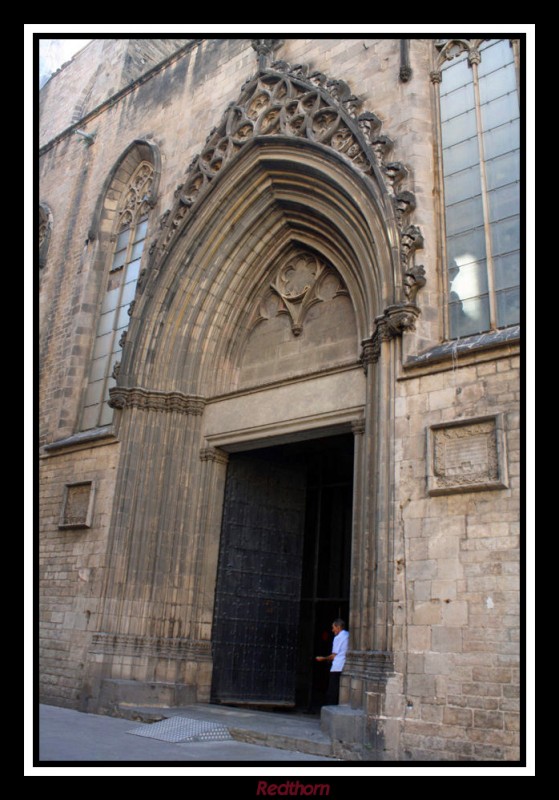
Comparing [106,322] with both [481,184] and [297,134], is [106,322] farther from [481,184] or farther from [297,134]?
[481,184]

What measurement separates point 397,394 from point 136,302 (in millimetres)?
5928

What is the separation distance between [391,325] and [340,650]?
417 cm

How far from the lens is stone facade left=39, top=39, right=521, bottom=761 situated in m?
8.00

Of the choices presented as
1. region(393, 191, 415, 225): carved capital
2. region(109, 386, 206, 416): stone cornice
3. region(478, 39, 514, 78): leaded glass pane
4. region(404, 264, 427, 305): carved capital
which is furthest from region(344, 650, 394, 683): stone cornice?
region(478, 39, 514, 78): leaded glass pane

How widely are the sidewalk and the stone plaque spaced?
10.9 feet

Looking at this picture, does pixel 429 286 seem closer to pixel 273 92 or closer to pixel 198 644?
pixel 273 92

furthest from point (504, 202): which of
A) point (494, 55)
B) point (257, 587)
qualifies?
point (257, 587)

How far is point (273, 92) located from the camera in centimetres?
1254

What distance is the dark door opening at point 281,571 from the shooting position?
474 inches

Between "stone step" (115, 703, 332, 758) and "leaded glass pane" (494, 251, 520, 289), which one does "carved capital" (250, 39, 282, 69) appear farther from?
"stone step" (115, 703, 332, 758)

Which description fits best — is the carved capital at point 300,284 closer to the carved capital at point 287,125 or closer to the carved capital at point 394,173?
the carved capital at point 287,125

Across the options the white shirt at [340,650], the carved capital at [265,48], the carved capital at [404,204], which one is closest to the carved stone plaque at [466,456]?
the white shirt at [340,650]

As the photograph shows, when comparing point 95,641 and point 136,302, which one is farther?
point 136,302
